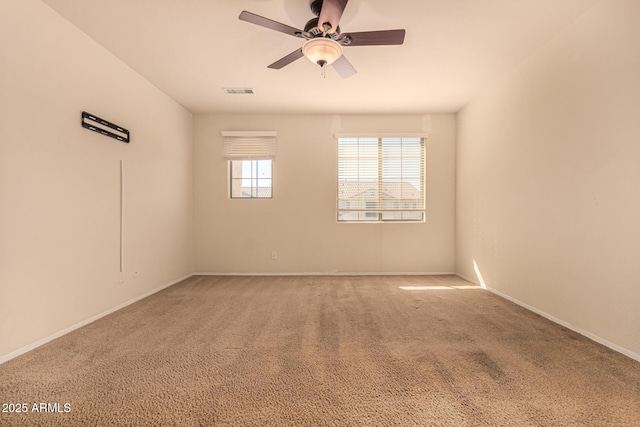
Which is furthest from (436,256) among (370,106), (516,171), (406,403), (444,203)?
(406,403)

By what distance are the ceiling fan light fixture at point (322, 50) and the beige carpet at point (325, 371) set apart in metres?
2.24

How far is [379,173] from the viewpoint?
4945 mm

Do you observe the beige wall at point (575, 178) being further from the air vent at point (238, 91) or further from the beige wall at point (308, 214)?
the air vent at point (238, 91)

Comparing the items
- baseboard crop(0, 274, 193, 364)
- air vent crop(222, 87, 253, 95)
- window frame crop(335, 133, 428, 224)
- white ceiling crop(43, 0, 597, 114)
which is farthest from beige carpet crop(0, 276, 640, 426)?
air vent crop(222, 87, 253, 95)

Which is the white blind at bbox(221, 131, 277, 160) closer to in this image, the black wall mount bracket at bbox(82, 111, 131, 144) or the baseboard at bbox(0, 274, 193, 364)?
the black wall mount bracket at bbox(82, 111, 131, 144)

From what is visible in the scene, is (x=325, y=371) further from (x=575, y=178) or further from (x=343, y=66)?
(x=575, y=178)

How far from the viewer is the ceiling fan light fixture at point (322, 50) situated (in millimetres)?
2223

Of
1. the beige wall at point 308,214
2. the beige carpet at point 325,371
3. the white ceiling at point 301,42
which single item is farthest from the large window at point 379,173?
the beige carpet at point 325,371

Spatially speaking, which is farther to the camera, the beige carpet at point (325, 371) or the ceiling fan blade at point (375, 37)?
the ceiling fan blade at point (375, 37)

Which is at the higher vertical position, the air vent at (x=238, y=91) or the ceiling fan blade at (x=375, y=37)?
the air vent at (x=238, y=91)

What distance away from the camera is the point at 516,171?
3320 mm

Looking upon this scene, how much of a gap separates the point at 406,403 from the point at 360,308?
1.61 m

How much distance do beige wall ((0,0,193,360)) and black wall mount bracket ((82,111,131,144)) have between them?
0.07m

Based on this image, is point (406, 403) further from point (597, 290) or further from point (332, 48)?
point (332, 48)
